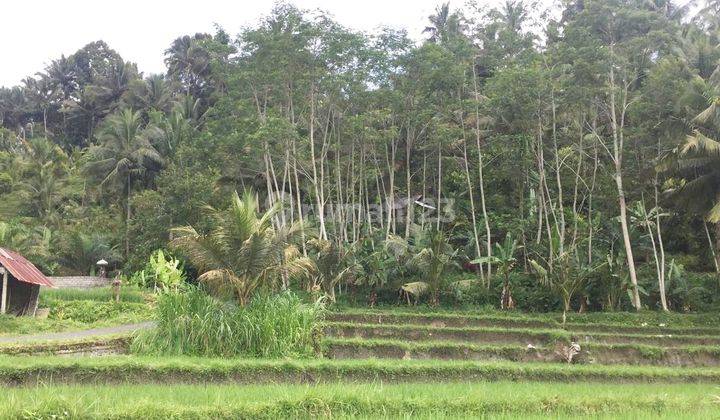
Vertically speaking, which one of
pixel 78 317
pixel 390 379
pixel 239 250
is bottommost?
pixel 390 379

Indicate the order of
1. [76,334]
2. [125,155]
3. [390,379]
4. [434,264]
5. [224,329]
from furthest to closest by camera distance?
[125,155] < [434,264] < [76,334] < [224,329] < [390,379]

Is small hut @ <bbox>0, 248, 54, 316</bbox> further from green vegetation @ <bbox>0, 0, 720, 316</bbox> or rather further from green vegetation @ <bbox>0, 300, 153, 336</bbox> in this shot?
green vegetation @ <bbox>0, 0, 720, 316</bbox>

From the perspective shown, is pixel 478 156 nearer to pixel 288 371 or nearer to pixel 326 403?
pixel 288 371

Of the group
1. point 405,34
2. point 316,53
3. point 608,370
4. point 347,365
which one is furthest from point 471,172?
point 347,365

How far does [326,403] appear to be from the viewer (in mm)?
6871

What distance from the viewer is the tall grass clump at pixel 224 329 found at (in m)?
11.0

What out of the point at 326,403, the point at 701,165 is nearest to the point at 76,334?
the point at 326,403

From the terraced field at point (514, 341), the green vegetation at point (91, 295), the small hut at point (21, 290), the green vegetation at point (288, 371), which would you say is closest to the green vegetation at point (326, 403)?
the green vegetation at point (288, 371)

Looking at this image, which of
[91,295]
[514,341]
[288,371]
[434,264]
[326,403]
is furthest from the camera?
[91,295]

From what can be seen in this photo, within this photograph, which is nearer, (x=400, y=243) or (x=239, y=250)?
(x=239, y=250)

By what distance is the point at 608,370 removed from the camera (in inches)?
477

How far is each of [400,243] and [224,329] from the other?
→ 12.7 metres

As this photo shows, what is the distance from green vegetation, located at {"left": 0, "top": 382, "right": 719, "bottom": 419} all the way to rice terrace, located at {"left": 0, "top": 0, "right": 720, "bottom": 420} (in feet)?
0.12

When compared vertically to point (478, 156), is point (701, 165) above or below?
below
